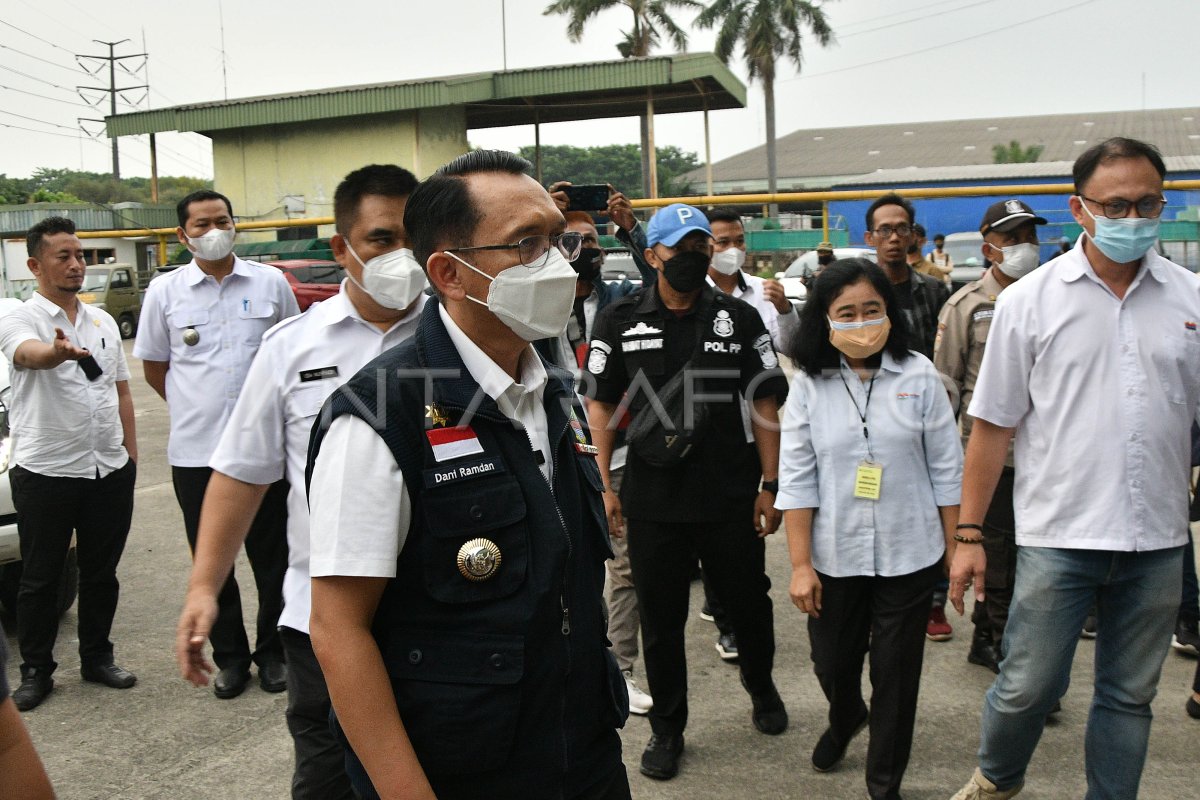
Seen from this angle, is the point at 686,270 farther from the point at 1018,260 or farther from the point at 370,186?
the point at 1018,260

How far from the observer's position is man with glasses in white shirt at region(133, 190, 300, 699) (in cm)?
500

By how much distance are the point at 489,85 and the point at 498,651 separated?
33250mm

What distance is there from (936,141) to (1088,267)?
245 ft

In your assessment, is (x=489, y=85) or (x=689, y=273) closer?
(x=689, y=273)

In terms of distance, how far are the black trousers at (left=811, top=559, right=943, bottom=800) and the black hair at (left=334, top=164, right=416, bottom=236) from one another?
6.56ft

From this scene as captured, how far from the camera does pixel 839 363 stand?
393 centimetres

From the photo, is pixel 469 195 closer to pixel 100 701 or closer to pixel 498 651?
pixel 498 651

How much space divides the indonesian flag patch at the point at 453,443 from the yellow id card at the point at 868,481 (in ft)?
7.11

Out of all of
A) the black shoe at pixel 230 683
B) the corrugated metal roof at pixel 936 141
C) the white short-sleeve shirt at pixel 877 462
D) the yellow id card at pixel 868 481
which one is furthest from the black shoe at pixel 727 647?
the corrugated metal roof at pixel 936 141

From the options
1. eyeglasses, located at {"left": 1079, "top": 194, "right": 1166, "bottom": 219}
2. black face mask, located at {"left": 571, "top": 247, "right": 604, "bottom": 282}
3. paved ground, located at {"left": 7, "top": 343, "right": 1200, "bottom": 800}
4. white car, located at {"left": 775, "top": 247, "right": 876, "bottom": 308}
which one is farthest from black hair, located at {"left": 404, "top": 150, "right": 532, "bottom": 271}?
white car, located at {"left": 775, "top": 247, "right": 876, "bottom": 308}

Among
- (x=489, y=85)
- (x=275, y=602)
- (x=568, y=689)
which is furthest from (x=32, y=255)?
(x=489, y=85)

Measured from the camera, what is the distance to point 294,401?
10.1ft

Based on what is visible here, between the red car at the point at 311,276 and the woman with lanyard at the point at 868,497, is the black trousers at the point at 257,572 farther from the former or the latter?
the red car at the point at 311,276

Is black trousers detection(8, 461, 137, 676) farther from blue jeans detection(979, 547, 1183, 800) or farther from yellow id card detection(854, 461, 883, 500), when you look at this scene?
blue jeans detection(979, 547, 1183, 800)
